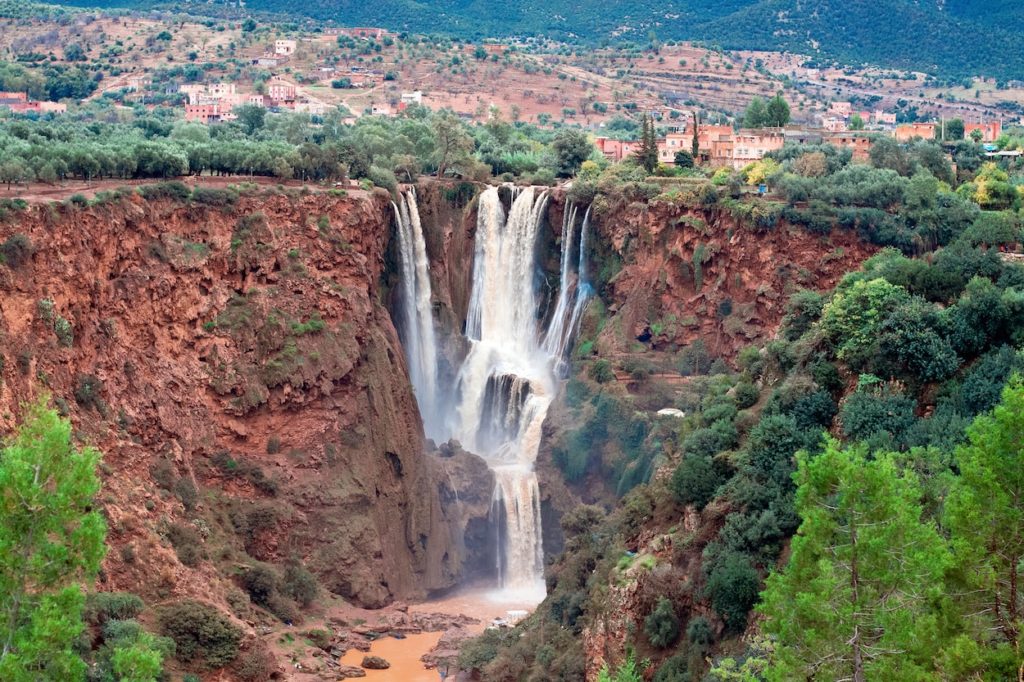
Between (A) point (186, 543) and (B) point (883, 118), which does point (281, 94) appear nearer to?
(B) point (883, 118)

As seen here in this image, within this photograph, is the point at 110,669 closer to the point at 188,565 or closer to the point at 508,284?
the point at 188,565

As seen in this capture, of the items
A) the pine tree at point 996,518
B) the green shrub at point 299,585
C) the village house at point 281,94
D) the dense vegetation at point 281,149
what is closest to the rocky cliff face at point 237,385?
the green shrub at point 299,585

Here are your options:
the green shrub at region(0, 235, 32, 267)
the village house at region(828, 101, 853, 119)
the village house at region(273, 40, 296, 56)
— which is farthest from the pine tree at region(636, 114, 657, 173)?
the village house at region(828, 101, 853, 119)

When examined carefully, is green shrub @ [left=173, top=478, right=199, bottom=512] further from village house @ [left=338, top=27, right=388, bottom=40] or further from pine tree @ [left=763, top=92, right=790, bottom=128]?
village house @ [left=338, top=27, right=388, bottom=40]

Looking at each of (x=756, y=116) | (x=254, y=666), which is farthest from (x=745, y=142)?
(x=254, y=666)

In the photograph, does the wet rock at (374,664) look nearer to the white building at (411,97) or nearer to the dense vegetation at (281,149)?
A: the dense vegetation at (281,149)

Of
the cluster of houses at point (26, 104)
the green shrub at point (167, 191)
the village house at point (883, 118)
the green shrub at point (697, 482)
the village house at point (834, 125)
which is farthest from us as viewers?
the village house at point (883, 118)

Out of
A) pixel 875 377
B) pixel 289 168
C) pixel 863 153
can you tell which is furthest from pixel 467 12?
pixel 875 377
